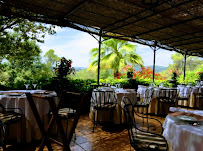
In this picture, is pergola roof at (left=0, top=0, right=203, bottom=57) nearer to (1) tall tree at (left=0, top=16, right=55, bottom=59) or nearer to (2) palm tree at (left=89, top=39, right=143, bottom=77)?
(1) tall tree at (left=0, top=16, right=55, bottom=59)

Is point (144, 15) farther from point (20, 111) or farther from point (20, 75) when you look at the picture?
point (20, 75)

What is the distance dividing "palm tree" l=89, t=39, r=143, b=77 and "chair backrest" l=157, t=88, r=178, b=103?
9125 mm

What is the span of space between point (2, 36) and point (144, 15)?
6291mm

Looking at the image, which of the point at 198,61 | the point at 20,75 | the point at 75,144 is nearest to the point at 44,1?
the point at 75,144

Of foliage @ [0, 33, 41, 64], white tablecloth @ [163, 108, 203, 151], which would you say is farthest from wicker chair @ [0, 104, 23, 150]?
foliage @ [0, 33, 41, 64]

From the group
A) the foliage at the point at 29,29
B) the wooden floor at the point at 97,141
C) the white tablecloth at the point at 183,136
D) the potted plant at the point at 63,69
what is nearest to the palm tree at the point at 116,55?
the foliage at the point at 29,29

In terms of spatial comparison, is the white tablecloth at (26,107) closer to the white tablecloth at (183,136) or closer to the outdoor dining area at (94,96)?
the outdoor dining area at (94,96)

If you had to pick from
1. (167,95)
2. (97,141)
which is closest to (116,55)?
(167,95)

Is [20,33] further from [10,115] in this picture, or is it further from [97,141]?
[97,141]

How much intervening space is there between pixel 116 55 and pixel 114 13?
9.55m

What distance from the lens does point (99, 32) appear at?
257 inches

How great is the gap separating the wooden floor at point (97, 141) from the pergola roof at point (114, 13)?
2929 mm

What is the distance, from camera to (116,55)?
1463 cm

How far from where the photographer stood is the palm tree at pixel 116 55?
14445mm
